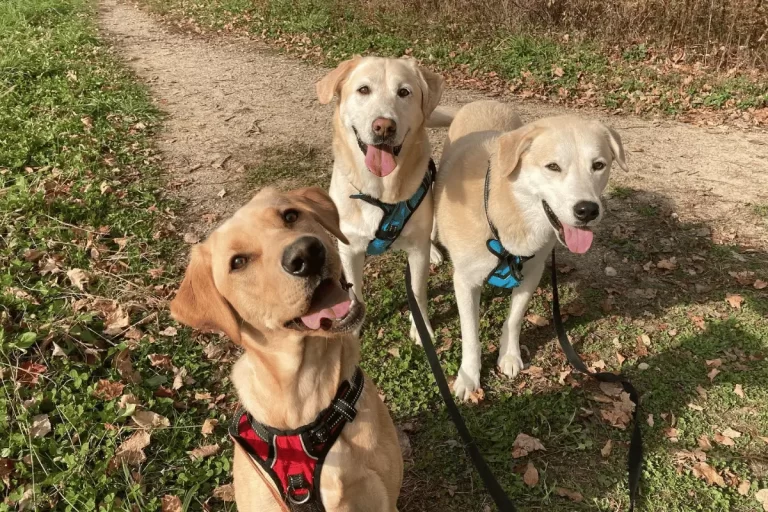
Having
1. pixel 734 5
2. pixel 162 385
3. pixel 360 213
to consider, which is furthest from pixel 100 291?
pixel 734 5

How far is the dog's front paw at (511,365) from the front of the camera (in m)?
3.80

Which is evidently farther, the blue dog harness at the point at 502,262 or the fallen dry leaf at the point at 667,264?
the fallen dry leaf at the point at 667,264

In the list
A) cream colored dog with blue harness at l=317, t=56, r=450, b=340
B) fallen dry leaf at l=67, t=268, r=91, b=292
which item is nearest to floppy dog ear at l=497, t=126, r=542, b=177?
cream colored dog with blue harness at l=317, t=56, r=450, b=340

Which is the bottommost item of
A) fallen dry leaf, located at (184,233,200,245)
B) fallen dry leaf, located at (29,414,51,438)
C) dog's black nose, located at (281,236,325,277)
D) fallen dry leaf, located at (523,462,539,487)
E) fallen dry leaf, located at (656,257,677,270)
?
fallen dry leaf, located at (656,257,677,270)

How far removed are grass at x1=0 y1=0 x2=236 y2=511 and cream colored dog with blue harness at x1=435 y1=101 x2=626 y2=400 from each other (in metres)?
2.06

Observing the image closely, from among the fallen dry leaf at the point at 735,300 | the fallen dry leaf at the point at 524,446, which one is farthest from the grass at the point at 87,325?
the fallen dry leaf at the point at 735,300

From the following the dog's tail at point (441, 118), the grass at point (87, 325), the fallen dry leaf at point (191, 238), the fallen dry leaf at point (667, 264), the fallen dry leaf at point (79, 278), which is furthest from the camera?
the fallen dry leaf at point (191, 238)

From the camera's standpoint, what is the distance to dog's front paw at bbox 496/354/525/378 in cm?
380

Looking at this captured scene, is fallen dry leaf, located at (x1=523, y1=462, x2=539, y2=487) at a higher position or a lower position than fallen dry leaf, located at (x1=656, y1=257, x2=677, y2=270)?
higher

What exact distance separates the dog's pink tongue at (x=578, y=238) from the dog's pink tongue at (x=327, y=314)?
1.65m

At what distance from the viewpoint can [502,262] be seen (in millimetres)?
3371

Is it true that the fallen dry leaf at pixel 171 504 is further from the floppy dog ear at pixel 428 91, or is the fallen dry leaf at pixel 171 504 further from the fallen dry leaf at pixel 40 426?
the floppy dog ear at pixel 428 91

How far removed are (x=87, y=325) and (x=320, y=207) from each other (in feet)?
8.10

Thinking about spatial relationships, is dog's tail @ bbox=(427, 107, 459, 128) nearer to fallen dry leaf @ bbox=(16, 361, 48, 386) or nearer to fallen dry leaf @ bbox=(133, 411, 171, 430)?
fallen dry leaf @ bbox=(133, 411, 171, 430)
